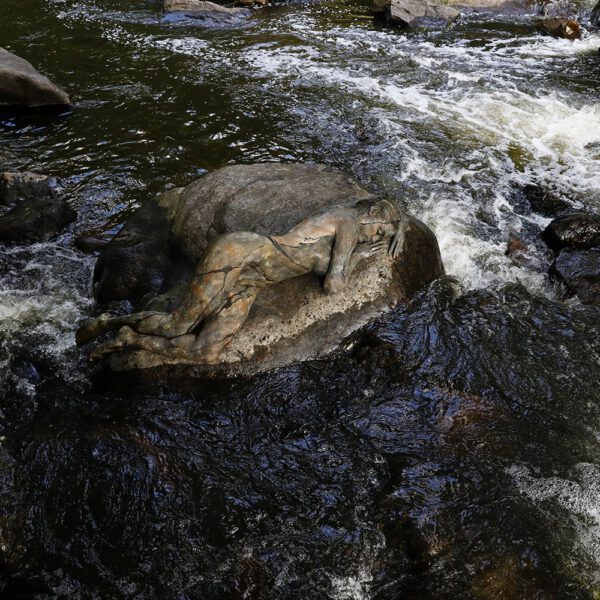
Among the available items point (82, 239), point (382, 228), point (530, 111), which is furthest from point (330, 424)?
point (530, 111)

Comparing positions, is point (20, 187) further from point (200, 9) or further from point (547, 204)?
point (200, 9)

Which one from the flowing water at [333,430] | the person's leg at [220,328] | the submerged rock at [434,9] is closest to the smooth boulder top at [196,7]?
the submerged rock at [434,9]

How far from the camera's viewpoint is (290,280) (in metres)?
5.28

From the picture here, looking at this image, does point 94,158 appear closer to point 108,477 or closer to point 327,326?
point 327,326

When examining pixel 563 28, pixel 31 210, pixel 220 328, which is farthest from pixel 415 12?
pixel 220 328

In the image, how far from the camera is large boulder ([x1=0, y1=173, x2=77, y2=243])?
22.8ft

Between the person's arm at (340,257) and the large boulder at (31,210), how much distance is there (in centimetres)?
379

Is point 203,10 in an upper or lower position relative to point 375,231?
upper

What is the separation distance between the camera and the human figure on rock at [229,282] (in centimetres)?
469

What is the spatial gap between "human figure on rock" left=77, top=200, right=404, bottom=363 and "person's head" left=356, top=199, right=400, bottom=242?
0.17 metres

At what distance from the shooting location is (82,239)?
6.95 m

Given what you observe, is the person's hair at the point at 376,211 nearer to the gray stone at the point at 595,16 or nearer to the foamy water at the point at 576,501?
the foamy water at the point at 576,501

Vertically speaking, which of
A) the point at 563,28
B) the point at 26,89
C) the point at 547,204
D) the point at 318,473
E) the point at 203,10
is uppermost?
the point at 563,28

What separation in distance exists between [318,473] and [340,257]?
178 cm
